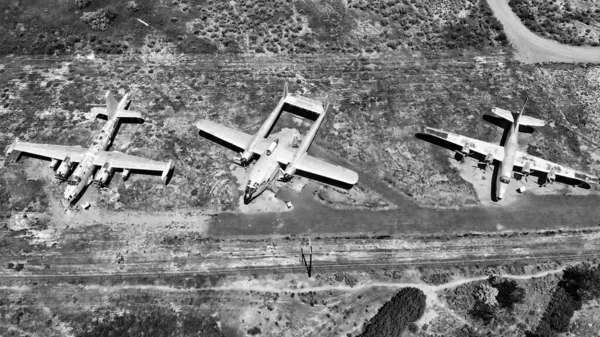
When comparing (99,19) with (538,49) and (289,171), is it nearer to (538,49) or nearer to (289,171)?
(289,171)

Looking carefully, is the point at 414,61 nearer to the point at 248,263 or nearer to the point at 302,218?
the point at 302,218

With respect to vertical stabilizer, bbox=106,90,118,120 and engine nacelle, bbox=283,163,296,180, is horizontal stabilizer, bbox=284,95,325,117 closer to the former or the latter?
engine nacelle, bbox=283,163,296,180

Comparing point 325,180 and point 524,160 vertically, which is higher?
point 524,160

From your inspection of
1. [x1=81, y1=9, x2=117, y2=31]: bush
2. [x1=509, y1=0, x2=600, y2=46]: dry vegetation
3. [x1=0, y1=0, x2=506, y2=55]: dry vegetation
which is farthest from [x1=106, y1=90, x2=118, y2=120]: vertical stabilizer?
[x1=509, y1=0, x2=600, y2=46]: dry vegetation

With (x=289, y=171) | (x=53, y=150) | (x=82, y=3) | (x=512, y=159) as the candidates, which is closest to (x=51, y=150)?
(x=53, y=150)

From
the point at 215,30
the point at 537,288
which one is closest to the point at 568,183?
the point at 537,288

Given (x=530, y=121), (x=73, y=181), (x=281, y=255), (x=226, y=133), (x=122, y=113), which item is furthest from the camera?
(x=122, y=113)
